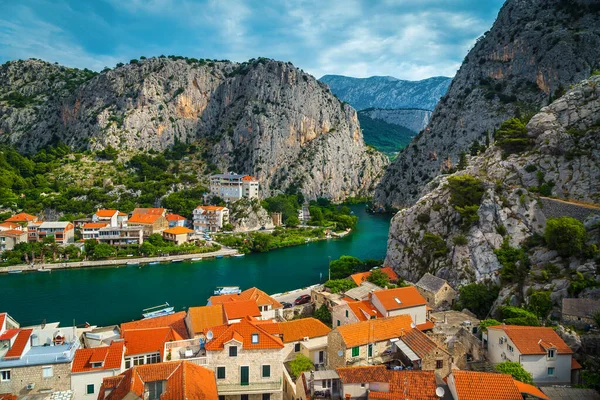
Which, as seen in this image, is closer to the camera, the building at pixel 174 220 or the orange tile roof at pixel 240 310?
the orange tile roof at pixel 240 310

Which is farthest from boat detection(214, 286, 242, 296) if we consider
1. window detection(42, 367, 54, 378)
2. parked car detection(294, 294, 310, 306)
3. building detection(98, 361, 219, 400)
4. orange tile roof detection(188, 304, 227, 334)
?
building detection(98, 361, 219, 400)

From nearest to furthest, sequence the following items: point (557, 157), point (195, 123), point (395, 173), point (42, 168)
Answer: point (557, 157) < point (42, 168) < point (395, 173) < point (195, 123)

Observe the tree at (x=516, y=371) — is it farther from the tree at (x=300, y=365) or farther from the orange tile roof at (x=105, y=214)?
the orange tile roof at (x=105, y=214)

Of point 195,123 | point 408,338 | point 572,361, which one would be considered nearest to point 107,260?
point 408,338

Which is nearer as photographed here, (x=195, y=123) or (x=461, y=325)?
(x=461, y=325)

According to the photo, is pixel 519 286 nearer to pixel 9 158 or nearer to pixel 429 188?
pixel 429 188

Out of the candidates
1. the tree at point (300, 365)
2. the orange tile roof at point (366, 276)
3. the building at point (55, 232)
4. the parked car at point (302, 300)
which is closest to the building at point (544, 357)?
the tree at point (300, 365)

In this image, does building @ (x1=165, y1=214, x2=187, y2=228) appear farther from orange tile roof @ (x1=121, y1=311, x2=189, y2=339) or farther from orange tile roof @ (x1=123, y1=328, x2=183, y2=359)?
orange tile roof @ (x1=123, y1=328, x2=183, y2=359)
